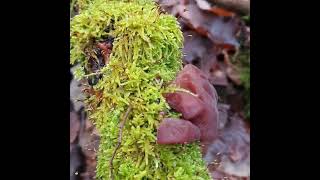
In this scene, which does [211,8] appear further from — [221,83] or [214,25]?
[221,83]

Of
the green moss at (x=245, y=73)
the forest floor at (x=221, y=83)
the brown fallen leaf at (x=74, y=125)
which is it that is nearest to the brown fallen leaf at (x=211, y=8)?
the forest floor at (x=221, y=83)

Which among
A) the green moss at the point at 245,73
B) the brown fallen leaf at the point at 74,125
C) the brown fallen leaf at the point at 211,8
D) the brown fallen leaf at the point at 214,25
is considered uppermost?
the brown fallen leaf at the point at 211,8

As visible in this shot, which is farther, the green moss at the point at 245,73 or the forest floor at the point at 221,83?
the green moss at the point at 245,73

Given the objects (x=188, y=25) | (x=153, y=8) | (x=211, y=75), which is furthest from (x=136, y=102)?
(x=211, y=75)

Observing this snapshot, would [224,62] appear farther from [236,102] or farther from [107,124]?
[107,124]

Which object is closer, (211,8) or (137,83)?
(137,83)

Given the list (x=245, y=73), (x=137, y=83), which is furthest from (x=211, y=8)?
(x=137, y=83)

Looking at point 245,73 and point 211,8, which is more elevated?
point 211,8

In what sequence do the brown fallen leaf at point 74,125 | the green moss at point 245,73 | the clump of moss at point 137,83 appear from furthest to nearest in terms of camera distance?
the green moss at point 245,73 → the brown fallen leaf at point 74,125 → the clump of moss at point 137,83

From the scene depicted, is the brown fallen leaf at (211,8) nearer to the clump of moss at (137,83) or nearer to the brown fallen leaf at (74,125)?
the brown fallen leaf at (74,125)
